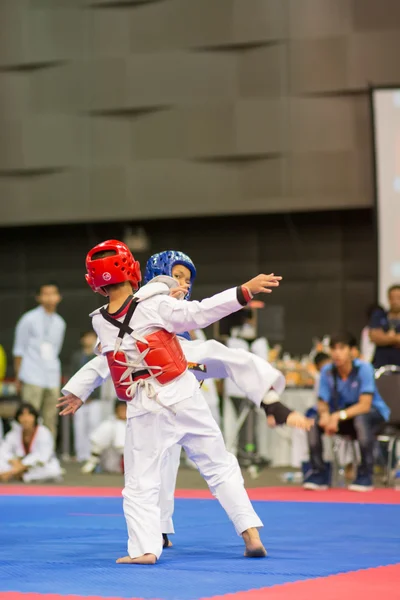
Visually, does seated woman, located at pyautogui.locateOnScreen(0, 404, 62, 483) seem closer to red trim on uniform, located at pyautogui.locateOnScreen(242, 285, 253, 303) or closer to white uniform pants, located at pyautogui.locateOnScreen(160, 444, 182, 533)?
white uniform pants, located at pyautogui.locateOnScreen(160, 444, 182, 533)

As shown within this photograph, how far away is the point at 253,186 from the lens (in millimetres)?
12875

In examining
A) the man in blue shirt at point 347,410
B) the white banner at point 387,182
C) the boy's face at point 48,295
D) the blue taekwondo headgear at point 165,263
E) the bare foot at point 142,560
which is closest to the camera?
the bare foot at point 142,560

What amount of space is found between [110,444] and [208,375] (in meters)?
5.41

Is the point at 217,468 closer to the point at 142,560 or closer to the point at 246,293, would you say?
the point at 142,560

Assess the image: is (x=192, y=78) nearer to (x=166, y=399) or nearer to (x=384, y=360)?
(x=384, y=360)

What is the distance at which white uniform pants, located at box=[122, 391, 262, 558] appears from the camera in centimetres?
421

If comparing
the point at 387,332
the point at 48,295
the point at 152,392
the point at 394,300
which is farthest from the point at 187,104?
the point at 152,392

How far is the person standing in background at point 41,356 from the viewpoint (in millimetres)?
10148

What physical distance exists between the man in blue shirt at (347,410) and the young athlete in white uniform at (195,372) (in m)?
3.21

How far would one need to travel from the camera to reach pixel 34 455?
29.7ft

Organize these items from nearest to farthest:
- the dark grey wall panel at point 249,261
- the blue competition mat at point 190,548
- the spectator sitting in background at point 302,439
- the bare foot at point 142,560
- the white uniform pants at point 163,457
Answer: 1. the blue competition mat at point 190,548
2. the bare foot at point 142,560
3. the white uniform pants at point 163,457
4. the spectator sitting in background at point 302,439
5. the dark grey wall panel at point 249,261

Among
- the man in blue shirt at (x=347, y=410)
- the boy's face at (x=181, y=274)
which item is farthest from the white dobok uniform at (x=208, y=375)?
the man in blue shirt at (x=347, y=410)

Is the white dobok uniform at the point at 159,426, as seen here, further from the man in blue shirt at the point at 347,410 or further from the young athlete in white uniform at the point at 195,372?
the man in blue shirt at the point at 347,410

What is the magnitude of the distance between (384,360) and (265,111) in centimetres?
464
